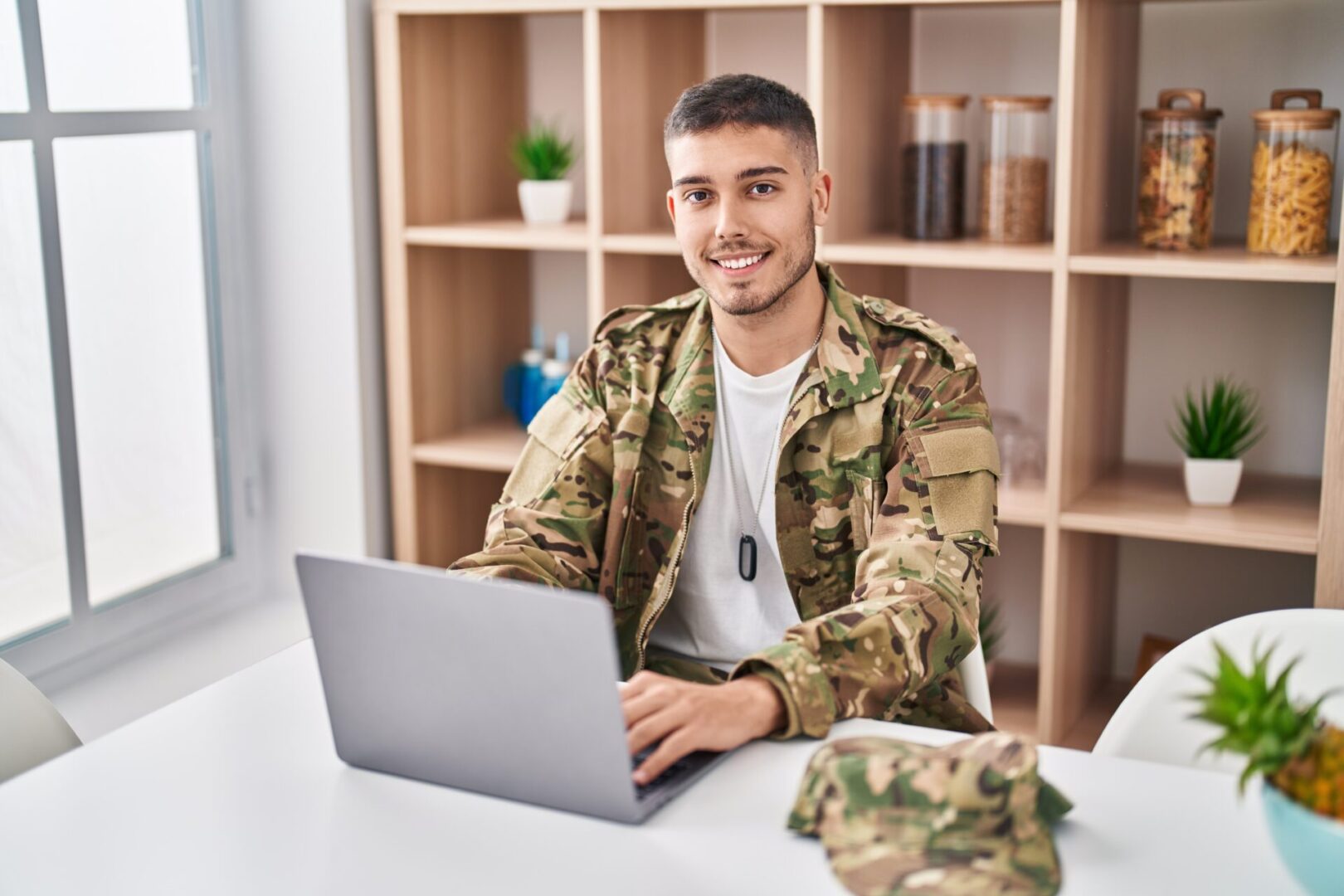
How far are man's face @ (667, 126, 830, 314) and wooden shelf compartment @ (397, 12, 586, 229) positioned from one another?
819mm

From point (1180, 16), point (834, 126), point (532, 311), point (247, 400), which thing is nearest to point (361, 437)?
point (247, 400)

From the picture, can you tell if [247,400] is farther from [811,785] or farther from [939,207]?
[811,785]

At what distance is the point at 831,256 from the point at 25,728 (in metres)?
1.46

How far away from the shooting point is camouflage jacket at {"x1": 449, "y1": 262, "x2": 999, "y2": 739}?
171 centimetres

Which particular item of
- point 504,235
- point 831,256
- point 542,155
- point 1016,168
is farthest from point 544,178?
point 1016,168

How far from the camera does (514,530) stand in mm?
1834

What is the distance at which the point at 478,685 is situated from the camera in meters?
1.22

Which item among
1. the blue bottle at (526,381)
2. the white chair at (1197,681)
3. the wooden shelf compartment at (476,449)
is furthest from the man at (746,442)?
the blue bottle at (526,381)

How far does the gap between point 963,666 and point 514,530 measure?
575 mm

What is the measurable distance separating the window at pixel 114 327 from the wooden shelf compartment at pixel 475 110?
35 cm

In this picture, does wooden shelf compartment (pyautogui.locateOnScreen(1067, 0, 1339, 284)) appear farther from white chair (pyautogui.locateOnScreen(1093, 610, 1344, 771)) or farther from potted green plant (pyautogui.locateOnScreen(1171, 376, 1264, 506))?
white chair (pyautogui.locateOnScreen(1093, 610, 1344, 771))

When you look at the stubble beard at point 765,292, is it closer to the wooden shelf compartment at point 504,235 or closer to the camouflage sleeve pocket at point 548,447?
the camouflage sleeve pocket at point 548,447

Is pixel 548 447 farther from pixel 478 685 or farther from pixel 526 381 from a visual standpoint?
pixel 526 381

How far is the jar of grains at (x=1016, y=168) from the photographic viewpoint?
2.48m
